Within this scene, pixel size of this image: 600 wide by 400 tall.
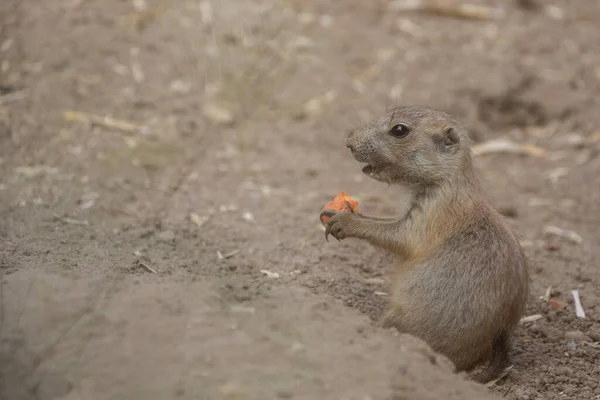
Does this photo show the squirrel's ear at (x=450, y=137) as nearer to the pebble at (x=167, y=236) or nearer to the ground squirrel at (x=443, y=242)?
the ground squirrel at (x=443, y=242)

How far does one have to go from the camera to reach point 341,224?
478 centimetres

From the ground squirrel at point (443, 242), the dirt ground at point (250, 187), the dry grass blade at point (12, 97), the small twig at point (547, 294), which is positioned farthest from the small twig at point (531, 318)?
the dry grass blade at point (12, 97)

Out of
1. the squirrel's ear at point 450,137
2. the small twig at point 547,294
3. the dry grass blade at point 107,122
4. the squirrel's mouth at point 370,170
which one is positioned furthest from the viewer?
the dry grass blade at point 107,122

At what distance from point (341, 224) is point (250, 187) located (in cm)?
212

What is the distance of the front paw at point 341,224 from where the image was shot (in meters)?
4.77

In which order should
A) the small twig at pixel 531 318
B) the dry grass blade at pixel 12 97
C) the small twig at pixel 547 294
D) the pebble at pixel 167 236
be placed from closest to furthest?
the small twig at pixel 531 318, the pebble at pixel 167 236, the small twig at pixel 547 294, the dry grass blade at pixel 12 97

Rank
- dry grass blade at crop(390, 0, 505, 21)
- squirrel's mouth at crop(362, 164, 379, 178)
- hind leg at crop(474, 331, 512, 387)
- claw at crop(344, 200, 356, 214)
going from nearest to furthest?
hind leg at crop(474, 331, 512, 387) → squirrel's mouth at crop(362, 164, 379, 178) → claw at crop(344, 200, 356, 214) → dry grass blade at crop(390, 0, 505, 21)

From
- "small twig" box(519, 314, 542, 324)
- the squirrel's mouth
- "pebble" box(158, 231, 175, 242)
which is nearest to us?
the squirrel's mouth

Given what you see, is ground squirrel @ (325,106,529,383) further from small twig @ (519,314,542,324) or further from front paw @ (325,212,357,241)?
small twig @ (519,314,542,324)

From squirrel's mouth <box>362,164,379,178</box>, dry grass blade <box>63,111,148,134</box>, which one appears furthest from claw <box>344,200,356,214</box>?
dry grass blade <box>63,111,148,134</box>

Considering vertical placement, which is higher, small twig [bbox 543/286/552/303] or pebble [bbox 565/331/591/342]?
pebble [bbox 565/331/591/342]

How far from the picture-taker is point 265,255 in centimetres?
533

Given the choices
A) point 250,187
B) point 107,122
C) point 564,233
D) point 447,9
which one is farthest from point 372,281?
point 447,9

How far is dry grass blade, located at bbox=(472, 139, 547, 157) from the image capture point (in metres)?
8.06
